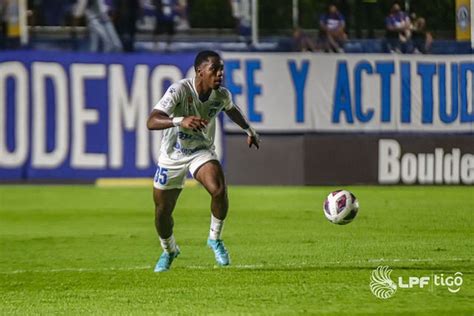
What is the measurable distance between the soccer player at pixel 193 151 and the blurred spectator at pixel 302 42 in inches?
442

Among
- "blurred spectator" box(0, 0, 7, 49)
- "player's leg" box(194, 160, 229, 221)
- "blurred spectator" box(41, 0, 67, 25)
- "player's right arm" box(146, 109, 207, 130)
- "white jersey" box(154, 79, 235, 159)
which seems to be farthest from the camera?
"blurred spectator" box(41, 0, 67, 25)

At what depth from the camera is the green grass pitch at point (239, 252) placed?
10.1 meters

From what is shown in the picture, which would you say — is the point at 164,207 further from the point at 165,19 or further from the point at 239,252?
the point at 165,19

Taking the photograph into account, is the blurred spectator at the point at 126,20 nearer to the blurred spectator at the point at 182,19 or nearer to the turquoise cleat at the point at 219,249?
the blurred spectator at the point at 182,19

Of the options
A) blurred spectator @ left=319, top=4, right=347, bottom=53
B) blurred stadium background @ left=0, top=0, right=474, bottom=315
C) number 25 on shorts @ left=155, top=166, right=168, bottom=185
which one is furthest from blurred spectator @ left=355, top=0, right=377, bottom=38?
number 25 on shorts @ left=155, top=166, right=168, bottom=185

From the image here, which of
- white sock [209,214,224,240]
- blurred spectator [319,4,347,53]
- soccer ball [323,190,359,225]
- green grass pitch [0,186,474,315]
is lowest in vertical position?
green grass pitch [0,186,474,315]

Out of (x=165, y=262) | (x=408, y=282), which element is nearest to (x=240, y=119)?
(x=165, y=262)

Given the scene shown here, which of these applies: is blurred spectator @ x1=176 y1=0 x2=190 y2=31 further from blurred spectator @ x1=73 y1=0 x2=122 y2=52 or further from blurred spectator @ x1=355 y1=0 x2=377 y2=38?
blurred spectator @ x1=355 y1=0 x2=377 y2=38

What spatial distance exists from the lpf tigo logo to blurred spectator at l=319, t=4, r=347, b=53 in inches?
492

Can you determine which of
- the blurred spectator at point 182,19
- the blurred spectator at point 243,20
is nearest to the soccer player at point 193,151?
the blurred spectator at point 243,20

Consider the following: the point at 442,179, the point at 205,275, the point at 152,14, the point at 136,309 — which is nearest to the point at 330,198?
the point at 205,275

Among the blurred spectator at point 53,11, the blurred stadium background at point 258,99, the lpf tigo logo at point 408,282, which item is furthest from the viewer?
the blurred spectator at point 53,11

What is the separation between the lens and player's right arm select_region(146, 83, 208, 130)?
36.6ft

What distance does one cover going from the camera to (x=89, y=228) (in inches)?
682
